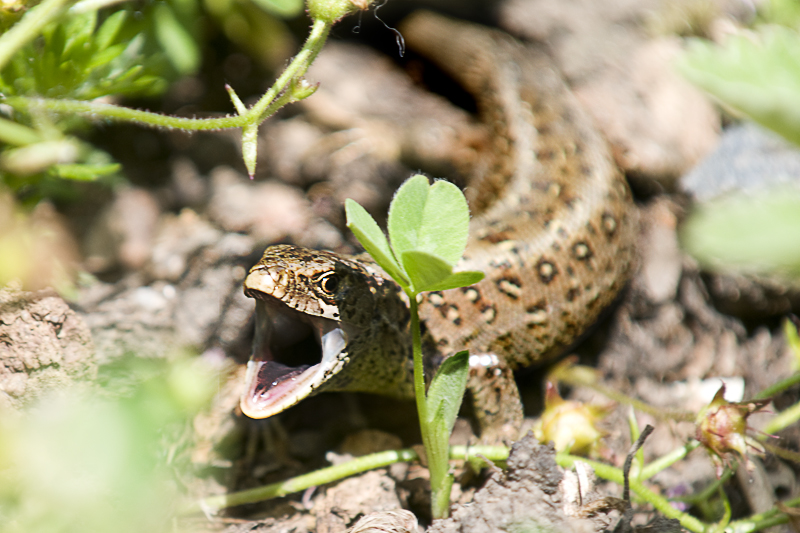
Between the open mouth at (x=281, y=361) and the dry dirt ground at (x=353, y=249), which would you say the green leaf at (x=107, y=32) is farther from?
the open mouth at (x=281, y=361)

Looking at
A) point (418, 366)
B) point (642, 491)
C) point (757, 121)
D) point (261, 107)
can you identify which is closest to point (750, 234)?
point (757, 121)

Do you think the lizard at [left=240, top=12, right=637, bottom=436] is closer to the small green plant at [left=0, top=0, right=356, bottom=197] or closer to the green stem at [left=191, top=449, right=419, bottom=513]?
the green stem at [left=191, top=449, right=419, bottom=513]

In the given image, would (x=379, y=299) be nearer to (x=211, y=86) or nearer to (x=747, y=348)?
(x=211, y=86)

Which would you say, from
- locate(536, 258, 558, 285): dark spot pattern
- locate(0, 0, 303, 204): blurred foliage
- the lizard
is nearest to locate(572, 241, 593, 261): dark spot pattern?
the lizard

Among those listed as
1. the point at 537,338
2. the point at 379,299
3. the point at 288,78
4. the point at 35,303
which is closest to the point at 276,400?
the point at 379,299

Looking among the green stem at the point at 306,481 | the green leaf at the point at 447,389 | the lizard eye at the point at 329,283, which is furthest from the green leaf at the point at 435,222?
the green stem at the point at 306,481

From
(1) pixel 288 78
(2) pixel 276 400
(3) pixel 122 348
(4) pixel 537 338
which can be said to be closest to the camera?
(1) pixel 288 78

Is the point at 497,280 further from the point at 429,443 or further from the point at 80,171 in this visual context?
the point at 80,171
